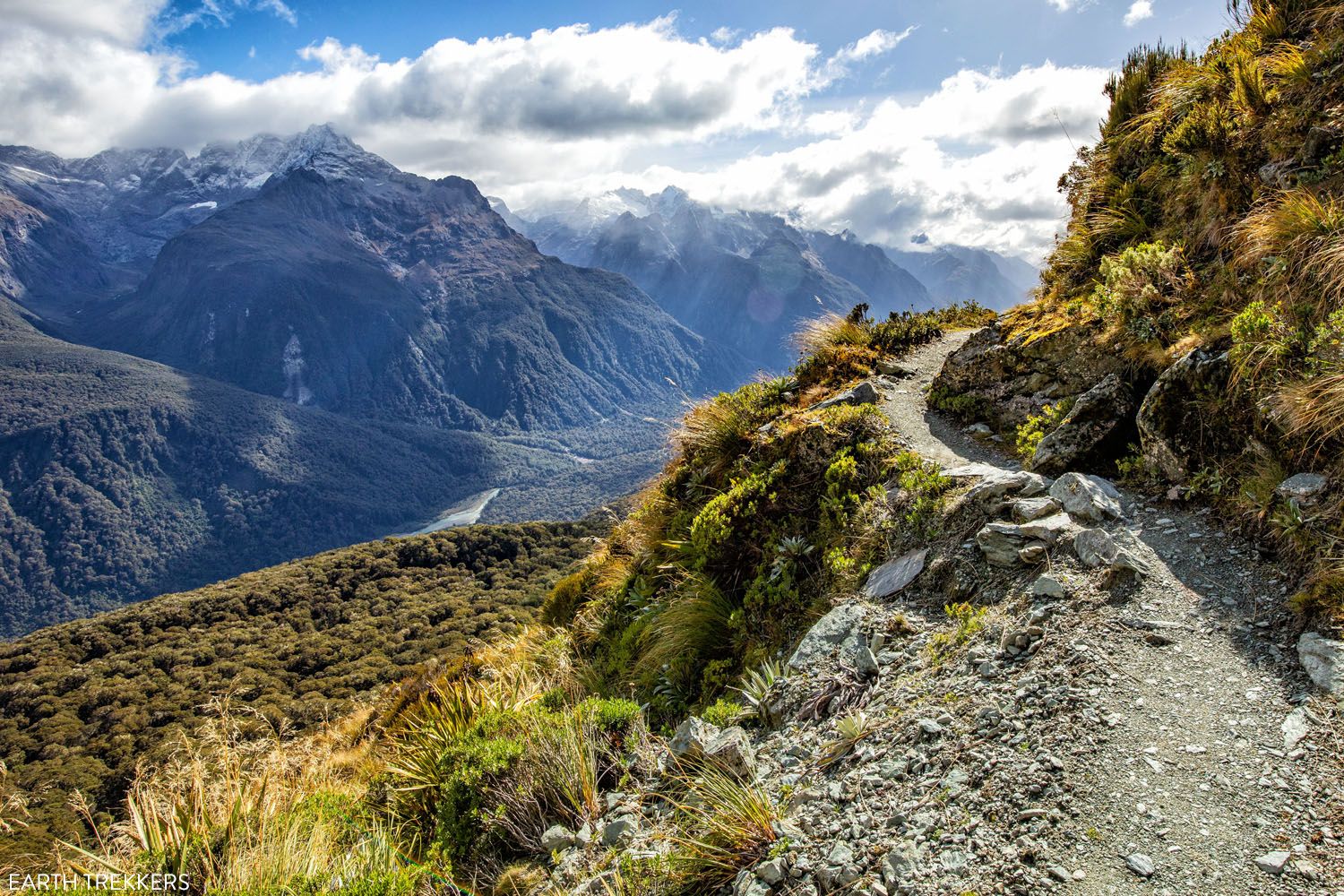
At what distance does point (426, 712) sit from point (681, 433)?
19.2ft

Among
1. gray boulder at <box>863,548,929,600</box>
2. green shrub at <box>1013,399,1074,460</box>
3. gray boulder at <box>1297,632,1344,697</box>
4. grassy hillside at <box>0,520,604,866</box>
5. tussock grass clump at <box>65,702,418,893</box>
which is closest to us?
gray boulder at <box>1297,632,1344,697</box>

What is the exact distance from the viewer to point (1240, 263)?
232 inches

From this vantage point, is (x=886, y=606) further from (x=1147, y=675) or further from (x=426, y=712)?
(x=426, y=712)

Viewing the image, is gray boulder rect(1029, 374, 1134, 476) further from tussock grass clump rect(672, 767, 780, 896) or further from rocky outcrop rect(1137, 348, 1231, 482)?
tussock grass clump rect(672, 767, 780, 896)

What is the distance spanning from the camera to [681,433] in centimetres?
1113

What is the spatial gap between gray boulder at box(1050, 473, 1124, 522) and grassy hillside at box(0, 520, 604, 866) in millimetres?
26952

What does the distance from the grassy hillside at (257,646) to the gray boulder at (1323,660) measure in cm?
2837

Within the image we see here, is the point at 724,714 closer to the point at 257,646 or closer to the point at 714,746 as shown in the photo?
the point at 714,746

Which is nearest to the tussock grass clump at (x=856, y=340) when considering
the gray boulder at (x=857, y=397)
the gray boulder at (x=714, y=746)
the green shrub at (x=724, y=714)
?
the gray boulder at (x=857, y=397)

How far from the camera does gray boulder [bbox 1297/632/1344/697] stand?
3.27 metres

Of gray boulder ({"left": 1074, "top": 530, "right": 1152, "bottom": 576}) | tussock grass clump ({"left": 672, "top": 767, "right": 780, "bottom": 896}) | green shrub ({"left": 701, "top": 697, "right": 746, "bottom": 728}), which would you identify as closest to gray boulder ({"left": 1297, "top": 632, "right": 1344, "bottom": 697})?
gray boulder ({"left": 1074, "top": 530, "right": 1152, "bottom": 576})

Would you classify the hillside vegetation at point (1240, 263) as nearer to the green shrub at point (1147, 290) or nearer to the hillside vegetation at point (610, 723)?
the green shrub at point (1147, 290)

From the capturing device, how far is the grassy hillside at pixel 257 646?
3491 centimetres

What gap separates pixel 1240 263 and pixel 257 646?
58.8 m
